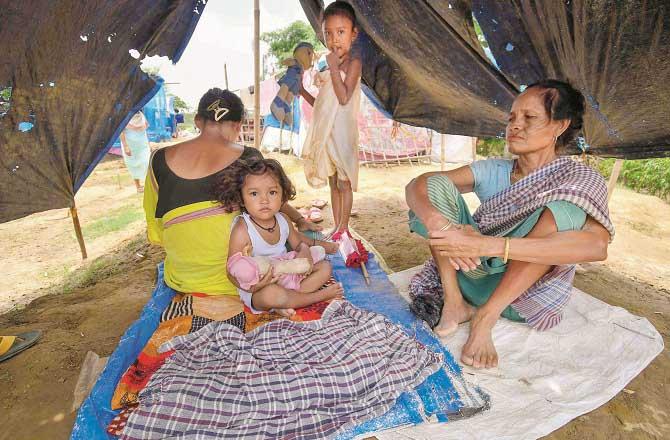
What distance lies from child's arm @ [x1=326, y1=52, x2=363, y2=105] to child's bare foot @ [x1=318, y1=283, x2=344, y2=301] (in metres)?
1.46

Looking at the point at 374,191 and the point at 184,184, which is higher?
the point at 184,184

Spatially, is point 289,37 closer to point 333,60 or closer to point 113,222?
point 113,222

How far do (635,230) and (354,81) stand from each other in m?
3.97

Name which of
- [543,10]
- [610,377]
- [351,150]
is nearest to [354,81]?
[351,150]

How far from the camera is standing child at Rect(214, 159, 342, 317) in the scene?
1870mm

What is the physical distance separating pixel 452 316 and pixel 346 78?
1.85 m

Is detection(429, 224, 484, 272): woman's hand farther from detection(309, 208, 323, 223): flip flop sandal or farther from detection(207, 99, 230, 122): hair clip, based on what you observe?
detection(309, 208, 323, 223): flip flop sandal

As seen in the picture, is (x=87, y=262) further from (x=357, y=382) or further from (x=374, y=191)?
(x=374, y=191)

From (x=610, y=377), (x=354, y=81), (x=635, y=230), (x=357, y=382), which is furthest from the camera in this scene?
(x=635, y=230)

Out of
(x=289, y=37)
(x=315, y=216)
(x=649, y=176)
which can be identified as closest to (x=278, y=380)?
(x=315, y=216)

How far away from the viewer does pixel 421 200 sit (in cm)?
183

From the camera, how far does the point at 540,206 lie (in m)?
1.59

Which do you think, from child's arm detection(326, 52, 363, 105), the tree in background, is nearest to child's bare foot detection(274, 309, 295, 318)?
child's arm detection(326, 52, 363, 105)

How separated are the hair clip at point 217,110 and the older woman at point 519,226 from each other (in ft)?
3.54
